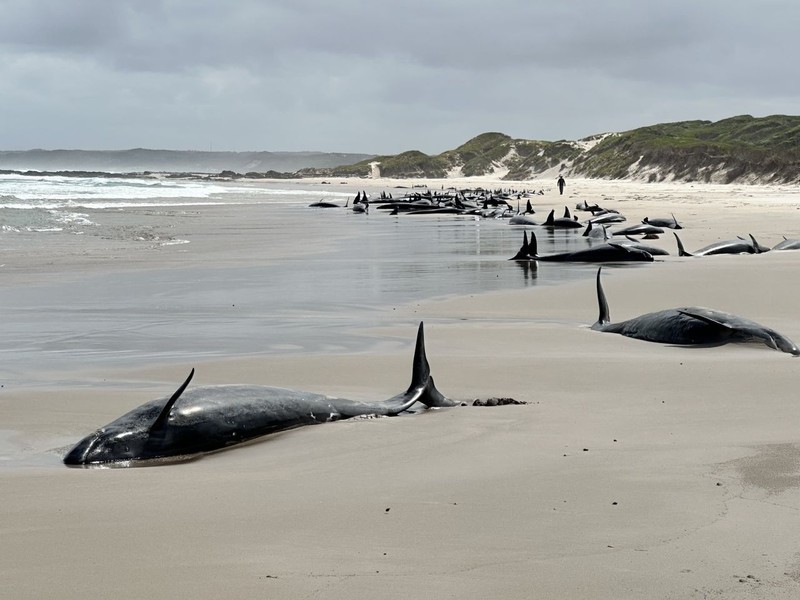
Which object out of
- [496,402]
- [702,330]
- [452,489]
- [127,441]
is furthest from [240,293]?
[452,489]

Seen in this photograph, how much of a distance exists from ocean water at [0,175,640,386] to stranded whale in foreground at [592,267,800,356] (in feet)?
6.07

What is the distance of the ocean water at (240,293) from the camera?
25.3 ft

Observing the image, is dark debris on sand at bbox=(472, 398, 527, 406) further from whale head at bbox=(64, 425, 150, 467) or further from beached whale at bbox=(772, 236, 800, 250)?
beached whale at bbox=(772, 236, 800, 250)

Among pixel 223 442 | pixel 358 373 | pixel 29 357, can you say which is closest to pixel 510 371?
pixel 358 373

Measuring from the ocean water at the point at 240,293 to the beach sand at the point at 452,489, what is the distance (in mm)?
720

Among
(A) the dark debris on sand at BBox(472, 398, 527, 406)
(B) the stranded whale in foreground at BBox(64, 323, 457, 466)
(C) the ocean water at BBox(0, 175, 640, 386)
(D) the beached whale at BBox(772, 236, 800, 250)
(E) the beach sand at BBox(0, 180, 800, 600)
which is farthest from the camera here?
(D) the beached whale at BBox(772, 236, 800, 250)

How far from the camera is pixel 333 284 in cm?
1221

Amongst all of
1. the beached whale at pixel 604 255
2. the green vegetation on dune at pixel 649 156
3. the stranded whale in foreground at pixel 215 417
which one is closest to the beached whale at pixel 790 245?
the beached whale at pixel 604 255

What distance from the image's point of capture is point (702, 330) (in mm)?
7348

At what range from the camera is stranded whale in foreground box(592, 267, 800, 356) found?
7098mm

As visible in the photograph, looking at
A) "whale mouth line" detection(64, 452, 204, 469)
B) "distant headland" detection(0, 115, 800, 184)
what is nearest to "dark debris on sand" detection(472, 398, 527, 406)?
"whale mouth line" detection(64, 452, 204, 469)

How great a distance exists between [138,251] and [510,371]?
11847 mm

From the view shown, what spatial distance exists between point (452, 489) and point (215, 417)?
171 centimetres

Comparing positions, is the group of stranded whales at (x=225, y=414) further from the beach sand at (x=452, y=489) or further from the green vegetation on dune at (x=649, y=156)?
the green vegetation on dune at (x=649, y=156)
